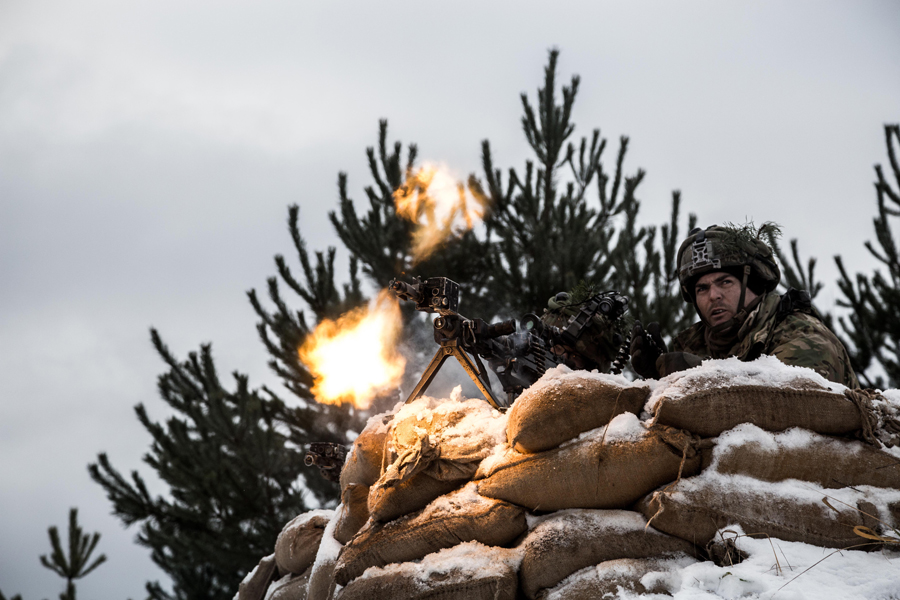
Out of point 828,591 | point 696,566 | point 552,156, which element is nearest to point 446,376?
point 696,566

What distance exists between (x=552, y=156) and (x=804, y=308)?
899cm

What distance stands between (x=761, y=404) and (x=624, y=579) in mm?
767

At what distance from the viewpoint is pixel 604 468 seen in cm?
235

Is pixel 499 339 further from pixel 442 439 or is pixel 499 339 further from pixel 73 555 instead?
pixel 73 555

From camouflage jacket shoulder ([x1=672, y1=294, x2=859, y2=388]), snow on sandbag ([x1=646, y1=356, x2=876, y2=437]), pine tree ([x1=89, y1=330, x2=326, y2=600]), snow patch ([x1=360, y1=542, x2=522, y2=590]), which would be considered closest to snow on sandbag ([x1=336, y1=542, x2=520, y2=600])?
snow patch ([x1=360, y1=542, x2=522, y2=590])

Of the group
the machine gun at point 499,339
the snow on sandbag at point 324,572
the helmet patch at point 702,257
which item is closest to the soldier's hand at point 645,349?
the machine gun at point 499,339

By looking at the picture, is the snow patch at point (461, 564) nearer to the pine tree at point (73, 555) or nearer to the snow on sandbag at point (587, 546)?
the snow on sandbag at point (587, 546)

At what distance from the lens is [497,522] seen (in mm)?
2447

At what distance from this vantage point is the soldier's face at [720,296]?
136 inches

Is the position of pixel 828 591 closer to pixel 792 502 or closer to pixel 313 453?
pixel 792 502

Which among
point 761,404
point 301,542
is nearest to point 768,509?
point 761,404

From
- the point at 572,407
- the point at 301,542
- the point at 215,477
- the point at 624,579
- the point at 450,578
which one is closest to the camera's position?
the point at 624,579

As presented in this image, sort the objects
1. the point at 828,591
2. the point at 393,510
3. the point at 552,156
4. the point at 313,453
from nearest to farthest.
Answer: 1. the point at 828,591
2. the point at 393,510
3. the point at 313,453
4. the point at 552,156

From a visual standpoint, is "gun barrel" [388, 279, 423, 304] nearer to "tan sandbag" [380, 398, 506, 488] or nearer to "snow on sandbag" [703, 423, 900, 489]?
"tan sandbag" [380, 398, 506, 488]
